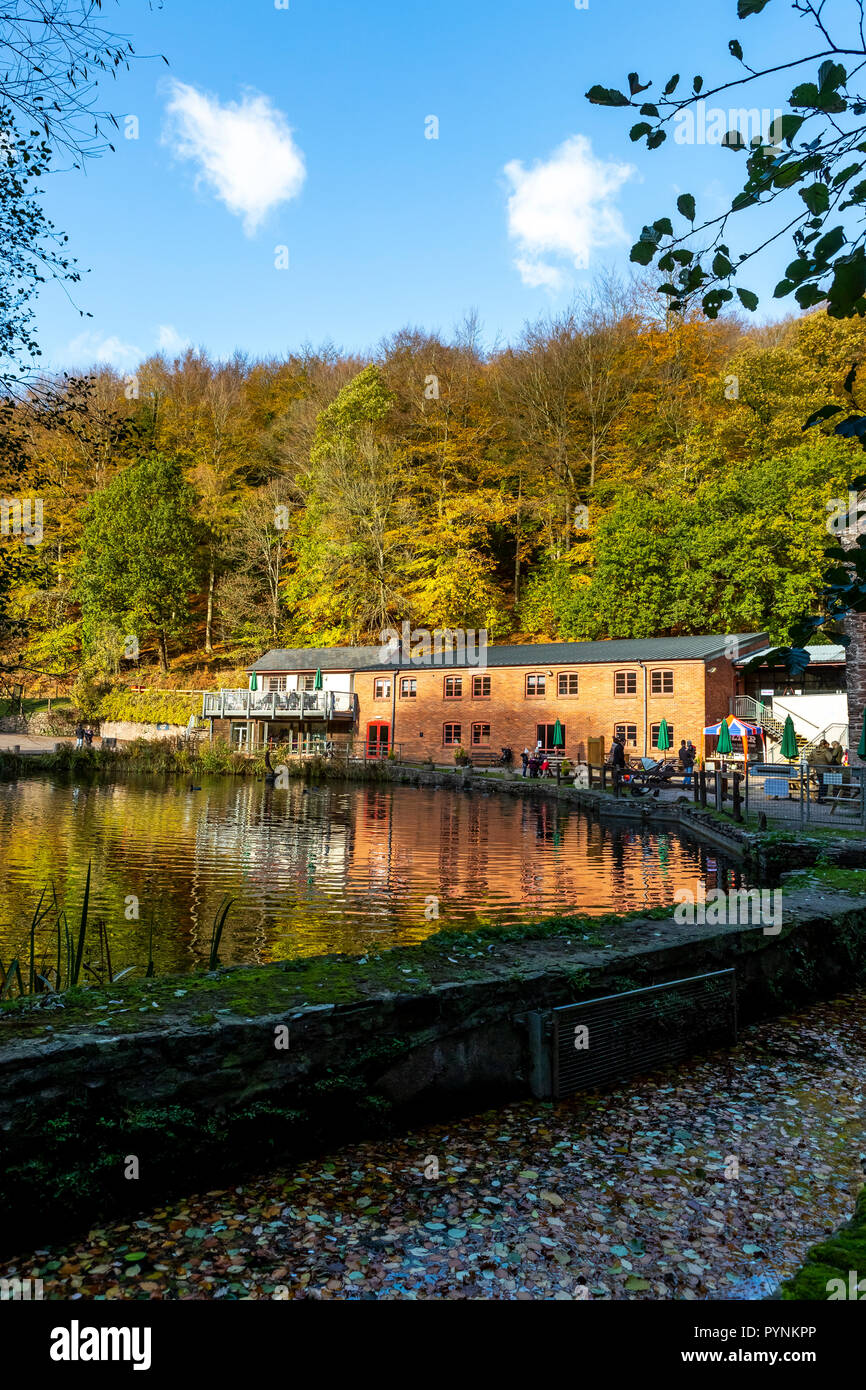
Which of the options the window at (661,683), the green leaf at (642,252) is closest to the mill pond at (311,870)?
the green leaf at (642,252)

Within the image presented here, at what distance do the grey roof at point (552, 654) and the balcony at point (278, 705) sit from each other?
205 centimetres

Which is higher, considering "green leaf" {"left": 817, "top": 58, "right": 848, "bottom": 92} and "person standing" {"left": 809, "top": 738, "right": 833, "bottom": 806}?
"green leaf" {"left": 817, "top": 58, "right": 848, "bottom": 92}

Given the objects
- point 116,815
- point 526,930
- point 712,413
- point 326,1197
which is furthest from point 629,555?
point 326,1197

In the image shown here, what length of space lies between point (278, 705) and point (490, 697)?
11817mm

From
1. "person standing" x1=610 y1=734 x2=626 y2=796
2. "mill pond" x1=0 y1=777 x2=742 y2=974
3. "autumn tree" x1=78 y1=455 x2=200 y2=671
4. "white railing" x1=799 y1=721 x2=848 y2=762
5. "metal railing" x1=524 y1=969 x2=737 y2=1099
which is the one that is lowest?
"mill pond" x1=0 y1=777 x2=742 y2=974

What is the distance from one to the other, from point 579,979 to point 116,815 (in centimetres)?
2096

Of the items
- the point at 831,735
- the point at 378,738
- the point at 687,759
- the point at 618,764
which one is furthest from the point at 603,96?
the point at 378,738

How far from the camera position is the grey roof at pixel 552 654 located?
115 feet

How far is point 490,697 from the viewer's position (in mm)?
41125

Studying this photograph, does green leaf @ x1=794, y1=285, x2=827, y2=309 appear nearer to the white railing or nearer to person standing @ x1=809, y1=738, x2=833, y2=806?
person standing @ x1=809, y1=738, x2=833, y2=806

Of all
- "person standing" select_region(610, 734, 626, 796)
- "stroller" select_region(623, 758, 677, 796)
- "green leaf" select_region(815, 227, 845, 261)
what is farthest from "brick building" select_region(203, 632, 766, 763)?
"green leaf" select_region(815, 227, 845, 261)

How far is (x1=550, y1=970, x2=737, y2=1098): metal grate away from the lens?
188 inches

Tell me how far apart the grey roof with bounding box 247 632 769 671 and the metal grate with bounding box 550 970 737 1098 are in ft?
97.4
